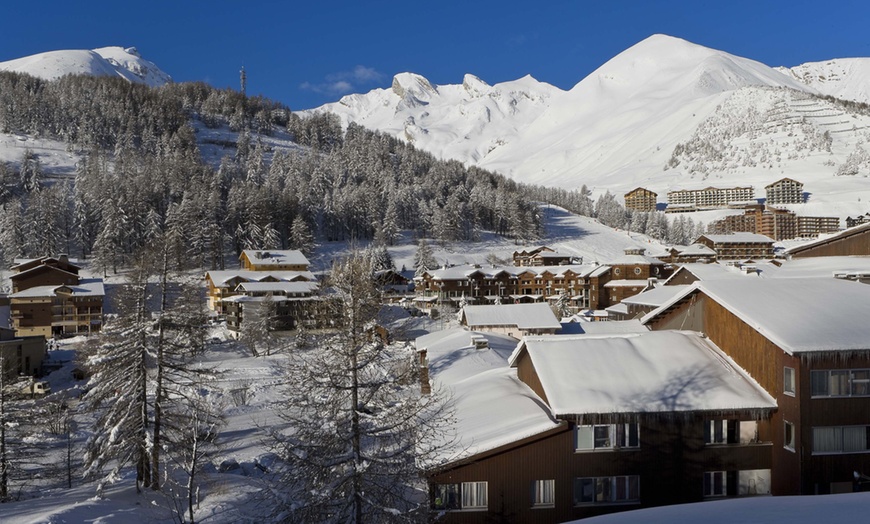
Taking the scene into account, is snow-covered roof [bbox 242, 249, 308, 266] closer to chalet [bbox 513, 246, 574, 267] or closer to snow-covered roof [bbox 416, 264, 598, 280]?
snow-covered roof [bbox 416, 264, 598, 280]

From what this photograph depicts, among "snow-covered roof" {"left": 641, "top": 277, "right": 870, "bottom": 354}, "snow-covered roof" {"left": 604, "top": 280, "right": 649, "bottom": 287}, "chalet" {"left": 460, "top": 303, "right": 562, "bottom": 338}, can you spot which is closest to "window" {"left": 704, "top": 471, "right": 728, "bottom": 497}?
"snow-covered roof" {"left": 641, "top": 277, "right": 870, "bottom": 354}

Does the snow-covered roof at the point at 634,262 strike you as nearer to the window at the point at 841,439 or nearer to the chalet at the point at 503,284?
the chalet at the point at 503,284

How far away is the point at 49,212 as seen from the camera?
91938mm

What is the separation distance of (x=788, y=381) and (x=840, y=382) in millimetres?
1276

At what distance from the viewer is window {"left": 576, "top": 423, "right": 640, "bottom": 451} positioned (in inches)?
685

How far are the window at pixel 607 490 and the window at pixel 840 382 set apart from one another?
219 inches

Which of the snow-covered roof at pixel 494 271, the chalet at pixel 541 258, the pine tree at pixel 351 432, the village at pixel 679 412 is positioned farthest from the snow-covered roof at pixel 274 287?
the pine tree at pixel 351 432

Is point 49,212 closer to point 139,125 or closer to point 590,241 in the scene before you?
point 139,125

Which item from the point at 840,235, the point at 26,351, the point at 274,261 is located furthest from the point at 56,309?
the point at 840,235

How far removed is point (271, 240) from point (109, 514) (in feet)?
269

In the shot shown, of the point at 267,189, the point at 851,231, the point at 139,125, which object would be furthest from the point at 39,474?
the point at 139,125

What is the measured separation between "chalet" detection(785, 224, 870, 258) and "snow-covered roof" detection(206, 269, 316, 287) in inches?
2226

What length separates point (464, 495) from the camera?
17.0 meters

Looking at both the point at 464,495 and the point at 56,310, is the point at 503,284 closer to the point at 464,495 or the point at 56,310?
the point at 56,310
